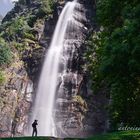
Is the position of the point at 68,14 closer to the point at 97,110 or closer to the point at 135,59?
the point at 97,110

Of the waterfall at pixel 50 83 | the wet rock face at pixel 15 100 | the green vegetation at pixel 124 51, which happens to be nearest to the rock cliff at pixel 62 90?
the wet rock face at pixel 15 100

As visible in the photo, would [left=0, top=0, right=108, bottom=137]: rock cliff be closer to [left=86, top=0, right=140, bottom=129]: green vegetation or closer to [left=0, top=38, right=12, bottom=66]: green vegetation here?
[left=0, top=38, right=12, bottom=66]: green vegetation

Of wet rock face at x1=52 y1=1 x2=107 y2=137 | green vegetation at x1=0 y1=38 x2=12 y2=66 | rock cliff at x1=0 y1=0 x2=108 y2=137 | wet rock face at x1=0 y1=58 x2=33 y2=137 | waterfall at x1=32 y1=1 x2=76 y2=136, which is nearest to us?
wet rock face at x1=52 y1=1 x2=107 y2=137

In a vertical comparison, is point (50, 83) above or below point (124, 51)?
above

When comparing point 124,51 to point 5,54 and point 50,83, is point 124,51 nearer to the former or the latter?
point 50,83

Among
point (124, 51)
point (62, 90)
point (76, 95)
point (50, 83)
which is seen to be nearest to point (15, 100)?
point (50, 83)

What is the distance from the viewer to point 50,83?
56.4 m

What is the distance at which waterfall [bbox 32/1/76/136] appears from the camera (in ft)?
176

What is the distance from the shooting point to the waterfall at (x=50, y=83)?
5375cm

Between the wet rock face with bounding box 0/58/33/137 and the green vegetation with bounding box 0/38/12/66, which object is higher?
the green vegetation with bounding box 0/38/12/66

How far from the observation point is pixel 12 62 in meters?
59.0

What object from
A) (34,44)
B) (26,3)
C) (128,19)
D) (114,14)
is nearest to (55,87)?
(34,44)

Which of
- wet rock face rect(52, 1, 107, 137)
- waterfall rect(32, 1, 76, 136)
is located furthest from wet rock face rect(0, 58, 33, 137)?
wet rock face rect(52, 1, 107, 137)

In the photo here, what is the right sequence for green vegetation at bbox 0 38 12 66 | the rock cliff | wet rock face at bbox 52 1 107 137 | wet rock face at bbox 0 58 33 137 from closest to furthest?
wet rock face at bbox 52 1 107 137
the rock cliff
wet rock face at bbox 0 58 33 137
green vegetation at bbox 0 38 12 66
